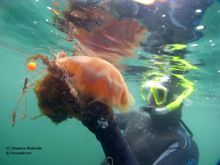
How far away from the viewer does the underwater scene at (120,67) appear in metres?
2.87

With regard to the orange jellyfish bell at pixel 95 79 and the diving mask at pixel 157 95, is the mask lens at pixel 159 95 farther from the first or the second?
the orange jellyfish bell at pixel 95 79

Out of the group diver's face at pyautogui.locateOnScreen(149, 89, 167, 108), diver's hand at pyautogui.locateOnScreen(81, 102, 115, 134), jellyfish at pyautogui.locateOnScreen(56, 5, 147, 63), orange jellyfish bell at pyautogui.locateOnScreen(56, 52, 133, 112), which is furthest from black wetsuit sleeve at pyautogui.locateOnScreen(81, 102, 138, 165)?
jellyfish at pyautogui.locateOnScreen(56, 5, 147, 63)

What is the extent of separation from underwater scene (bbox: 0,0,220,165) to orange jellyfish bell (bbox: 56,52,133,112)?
0.01 meters

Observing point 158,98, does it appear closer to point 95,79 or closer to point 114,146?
point 114,146

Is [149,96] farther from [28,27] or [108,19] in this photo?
[28,27]

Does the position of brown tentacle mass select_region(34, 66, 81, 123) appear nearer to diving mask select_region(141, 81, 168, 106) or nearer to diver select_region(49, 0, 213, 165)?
diver select_region(49, 0, 213, 165)

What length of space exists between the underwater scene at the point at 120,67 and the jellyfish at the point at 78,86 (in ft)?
0.04

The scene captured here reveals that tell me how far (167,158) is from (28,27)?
15.5 metres

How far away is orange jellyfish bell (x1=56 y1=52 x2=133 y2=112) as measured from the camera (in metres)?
2.79

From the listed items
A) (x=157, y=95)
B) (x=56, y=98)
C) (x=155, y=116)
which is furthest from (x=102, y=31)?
(x=56, y=98)

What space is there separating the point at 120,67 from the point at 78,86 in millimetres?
14971

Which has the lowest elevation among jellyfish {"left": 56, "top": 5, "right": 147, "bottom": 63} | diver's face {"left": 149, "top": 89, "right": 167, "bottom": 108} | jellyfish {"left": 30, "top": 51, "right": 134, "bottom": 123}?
diver's face {"left": 149, "top": 89, "right": 167, "bottom": 108}

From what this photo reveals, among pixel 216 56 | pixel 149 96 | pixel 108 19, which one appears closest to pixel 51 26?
pixel 108 19

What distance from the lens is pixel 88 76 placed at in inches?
110
